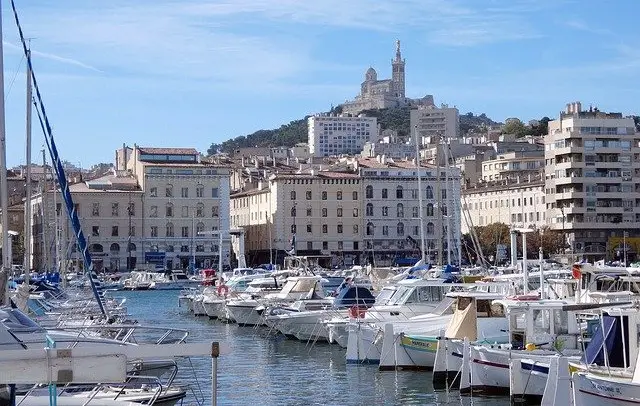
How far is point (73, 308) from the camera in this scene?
3962 cm

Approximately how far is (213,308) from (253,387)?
30.7 m

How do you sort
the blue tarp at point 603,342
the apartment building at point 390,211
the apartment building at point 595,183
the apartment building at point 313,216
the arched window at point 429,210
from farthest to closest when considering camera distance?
the apartment building at point 390,211 → the apartment building at point 313,216 → the arched window at point 429,210 → the apartment building at point 595,183 → the blue tarp at point 603,342

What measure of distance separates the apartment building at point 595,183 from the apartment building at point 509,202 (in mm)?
8479

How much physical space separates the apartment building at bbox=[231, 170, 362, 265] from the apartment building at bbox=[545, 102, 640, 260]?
22.7 metres

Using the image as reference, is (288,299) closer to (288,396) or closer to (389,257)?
(288,396)

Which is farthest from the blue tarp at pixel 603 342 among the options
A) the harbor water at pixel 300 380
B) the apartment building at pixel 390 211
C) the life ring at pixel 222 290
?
the apartment building at pixel 390 211

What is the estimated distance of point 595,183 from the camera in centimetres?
10181

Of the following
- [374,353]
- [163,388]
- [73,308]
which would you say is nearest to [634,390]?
[163,388]

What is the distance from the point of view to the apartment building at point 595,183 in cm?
10100

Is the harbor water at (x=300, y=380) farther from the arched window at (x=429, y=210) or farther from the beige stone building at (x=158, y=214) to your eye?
the arched window at (x=429, y=210)

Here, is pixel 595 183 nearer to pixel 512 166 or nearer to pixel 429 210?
pixel 429 210

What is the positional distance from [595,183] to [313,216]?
29847 millimetres

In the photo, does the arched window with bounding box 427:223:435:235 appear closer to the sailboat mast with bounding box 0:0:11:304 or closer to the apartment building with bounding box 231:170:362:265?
the apartment building with bounding box 231:170:362:265

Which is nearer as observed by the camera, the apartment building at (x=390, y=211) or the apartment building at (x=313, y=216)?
the apartment building at (x=313, y=216)
